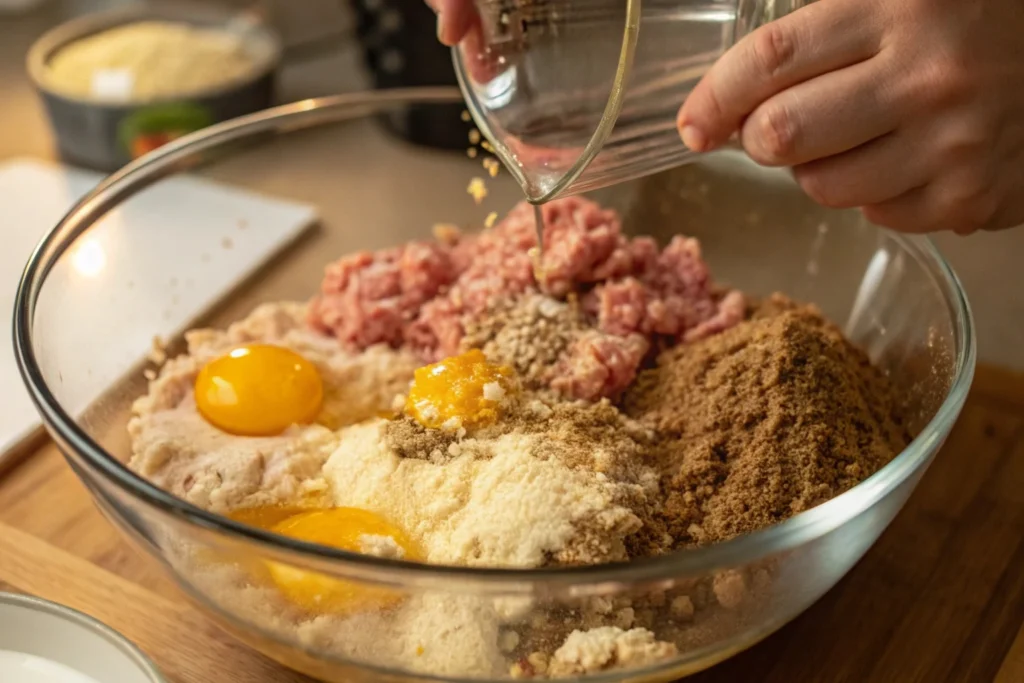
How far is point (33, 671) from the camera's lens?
1.13 m

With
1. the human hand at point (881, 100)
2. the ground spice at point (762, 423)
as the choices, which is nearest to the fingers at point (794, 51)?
the human hand at point (881, 100)

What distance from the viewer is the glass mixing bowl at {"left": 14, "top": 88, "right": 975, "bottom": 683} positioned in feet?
3.05

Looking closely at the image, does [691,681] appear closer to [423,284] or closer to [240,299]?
[423,284]

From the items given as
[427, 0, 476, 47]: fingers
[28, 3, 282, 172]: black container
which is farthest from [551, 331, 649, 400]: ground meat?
[28, 3, 282, 172]: black container

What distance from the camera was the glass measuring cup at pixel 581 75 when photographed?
142 cm

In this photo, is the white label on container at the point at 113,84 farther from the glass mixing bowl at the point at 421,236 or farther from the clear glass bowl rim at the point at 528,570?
the clear glass bowl rim at the point at 528,570

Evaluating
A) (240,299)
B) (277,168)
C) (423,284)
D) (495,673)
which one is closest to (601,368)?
(423,284)

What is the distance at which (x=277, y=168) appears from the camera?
2.40 meters

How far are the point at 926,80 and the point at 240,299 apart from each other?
1299 mm

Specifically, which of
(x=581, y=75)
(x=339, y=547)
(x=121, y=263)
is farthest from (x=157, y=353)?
(x=581, y=75)

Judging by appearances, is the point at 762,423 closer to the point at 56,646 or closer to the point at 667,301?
the point at 667,301

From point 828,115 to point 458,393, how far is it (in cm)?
59

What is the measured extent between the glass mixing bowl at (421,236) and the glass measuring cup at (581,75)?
32cm

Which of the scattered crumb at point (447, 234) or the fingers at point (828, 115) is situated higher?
the fingers at point (828, 115)
